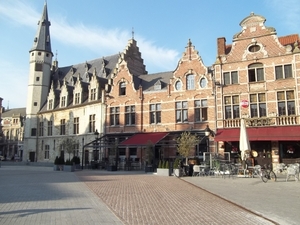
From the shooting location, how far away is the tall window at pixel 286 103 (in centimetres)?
2269

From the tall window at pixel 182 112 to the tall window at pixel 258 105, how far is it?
5999 mm

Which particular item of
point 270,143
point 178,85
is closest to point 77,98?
point 178,85

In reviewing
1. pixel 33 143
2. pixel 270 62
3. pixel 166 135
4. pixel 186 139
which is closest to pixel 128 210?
pixel 186 139

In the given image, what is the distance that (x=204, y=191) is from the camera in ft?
40.0

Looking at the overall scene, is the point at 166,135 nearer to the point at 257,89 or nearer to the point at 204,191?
the point at 257,89

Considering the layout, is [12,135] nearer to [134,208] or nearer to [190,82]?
[190,82]

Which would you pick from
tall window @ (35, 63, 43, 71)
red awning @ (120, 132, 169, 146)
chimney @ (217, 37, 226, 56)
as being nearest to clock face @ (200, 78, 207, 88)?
chimney @ (217, 37, 226, 56)

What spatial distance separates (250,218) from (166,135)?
19.3m

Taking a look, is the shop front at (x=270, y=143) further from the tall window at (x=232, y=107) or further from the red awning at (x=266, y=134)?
the tall window at (x=232, y=107)

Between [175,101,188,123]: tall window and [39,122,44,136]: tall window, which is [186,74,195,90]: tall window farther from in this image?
[39,122,44,136]: tall window

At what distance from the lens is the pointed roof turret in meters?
43.2

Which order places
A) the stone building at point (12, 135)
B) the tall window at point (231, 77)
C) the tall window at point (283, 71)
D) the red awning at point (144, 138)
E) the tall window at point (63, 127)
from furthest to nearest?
the stone building at point (12, 135) → the tall window at point (63, 127) → the red awning at point (144, 138) → the tall window at point (231, 77) → the tall window at point (283, 71)

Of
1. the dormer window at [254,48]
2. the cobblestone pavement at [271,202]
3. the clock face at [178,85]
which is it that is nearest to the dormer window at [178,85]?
the clock face at [178,85]

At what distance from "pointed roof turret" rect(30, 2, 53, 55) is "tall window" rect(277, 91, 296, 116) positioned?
33991mm
